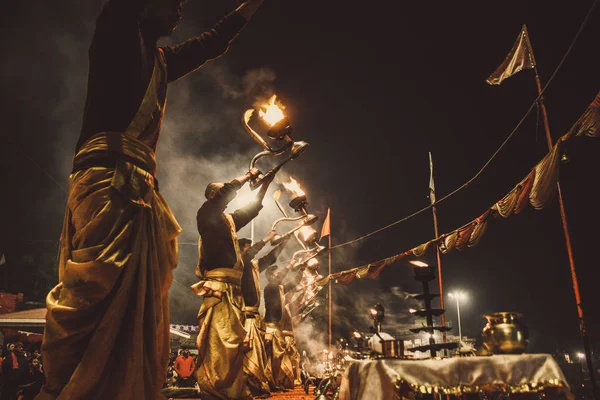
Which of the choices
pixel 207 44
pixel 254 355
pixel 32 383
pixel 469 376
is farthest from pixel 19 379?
pixel 469 376

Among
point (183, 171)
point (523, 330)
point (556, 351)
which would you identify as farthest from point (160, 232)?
point (556, 351)

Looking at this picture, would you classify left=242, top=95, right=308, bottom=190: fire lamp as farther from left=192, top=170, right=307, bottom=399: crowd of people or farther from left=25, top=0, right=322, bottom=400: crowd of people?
left=25, top=0, right=322, bottom=400: crowd of people

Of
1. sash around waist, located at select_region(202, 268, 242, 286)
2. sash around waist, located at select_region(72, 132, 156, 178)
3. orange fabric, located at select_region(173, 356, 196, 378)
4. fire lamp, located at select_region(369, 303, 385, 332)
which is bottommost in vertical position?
orange fabric, located at select_region(173, 356, 196, 378)

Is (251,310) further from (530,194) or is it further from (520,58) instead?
(520,58)

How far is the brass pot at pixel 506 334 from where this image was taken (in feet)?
7.57

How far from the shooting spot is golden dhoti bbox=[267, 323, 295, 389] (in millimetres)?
8070

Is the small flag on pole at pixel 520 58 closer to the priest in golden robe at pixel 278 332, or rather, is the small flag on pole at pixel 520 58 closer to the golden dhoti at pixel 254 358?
the priest in golden robe at pixel 278 332

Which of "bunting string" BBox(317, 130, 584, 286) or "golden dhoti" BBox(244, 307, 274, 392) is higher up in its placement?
"bunting string" BBox(317, 130, 584, 286)

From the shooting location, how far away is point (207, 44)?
2.57 meters

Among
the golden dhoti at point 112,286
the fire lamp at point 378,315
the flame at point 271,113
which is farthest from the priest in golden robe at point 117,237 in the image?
the fire lamp at point 378,315

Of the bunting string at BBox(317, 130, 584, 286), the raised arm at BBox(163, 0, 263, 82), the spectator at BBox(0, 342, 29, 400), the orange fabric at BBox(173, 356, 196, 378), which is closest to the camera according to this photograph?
the raised arm at BBox(163, 0, 263, 82)

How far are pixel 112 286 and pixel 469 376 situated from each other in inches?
77.0

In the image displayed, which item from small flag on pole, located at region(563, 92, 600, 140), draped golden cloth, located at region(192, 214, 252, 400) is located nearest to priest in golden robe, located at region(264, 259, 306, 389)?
draped golden cloth, located at region(192, 214, 252, 400)

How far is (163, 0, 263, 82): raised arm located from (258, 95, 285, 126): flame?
6.94 ft
